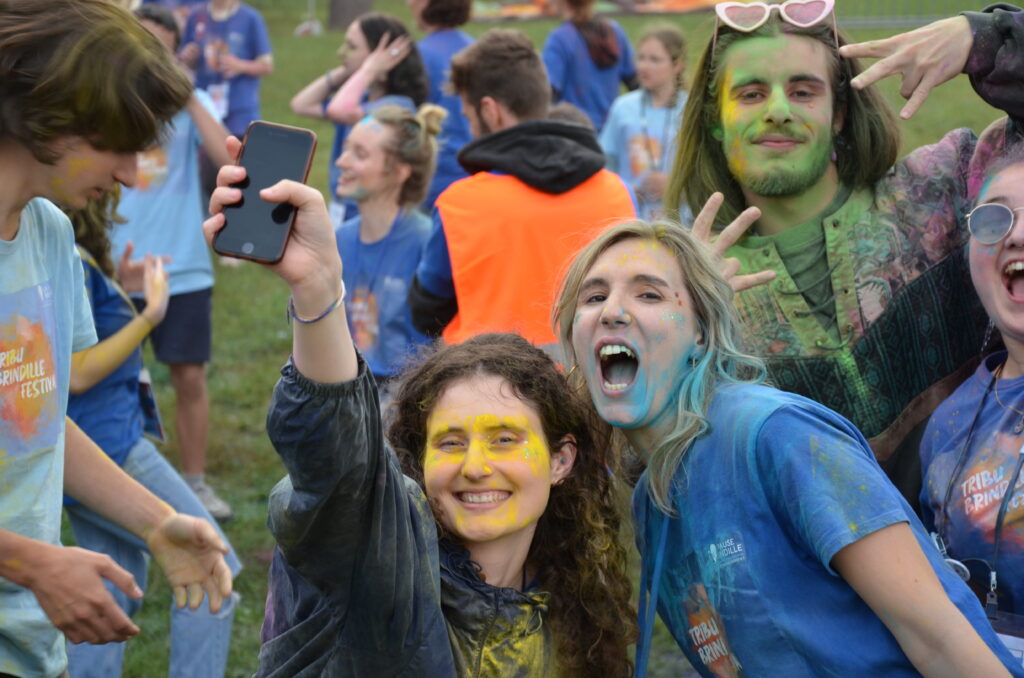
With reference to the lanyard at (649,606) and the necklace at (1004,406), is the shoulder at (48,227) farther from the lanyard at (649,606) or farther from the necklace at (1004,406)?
the necklace at (1004,406)

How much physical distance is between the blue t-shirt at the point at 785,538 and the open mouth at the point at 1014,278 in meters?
0.61

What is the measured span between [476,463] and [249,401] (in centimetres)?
532

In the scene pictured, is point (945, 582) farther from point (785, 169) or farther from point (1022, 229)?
point (785, 169)

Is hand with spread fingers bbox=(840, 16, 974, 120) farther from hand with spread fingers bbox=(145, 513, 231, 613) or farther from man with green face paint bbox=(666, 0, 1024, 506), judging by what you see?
hand with spread fingers bbox=(145, 513, 231, 613)

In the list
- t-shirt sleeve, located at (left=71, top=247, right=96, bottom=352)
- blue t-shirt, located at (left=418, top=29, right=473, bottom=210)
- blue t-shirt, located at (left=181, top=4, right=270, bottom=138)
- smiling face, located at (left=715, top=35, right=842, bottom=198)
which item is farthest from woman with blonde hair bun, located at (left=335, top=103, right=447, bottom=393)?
blue t-shirt, located at (left=181, top=4, right=270, bottom=138)

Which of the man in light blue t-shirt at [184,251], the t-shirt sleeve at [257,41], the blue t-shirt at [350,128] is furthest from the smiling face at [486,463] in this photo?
the t-shirt sleeve at [257,41]

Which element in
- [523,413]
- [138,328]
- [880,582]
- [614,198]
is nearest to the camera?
[880,582]

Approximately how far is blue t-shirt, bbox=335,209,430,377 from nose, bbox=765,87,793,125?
7.13ft

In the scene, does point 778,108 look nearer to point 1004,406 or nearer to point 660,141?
point 1004,406

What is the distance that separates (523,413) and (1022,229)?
1194mm

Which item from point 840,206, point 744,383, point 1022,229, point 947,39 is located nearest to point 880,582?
point 744,383

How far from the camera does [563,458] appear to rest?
8.86ft

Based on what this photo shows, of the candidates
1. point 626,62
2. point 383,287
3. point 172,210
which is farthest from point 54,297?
point 626,62

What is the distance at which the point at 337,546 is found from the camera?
1.95m
